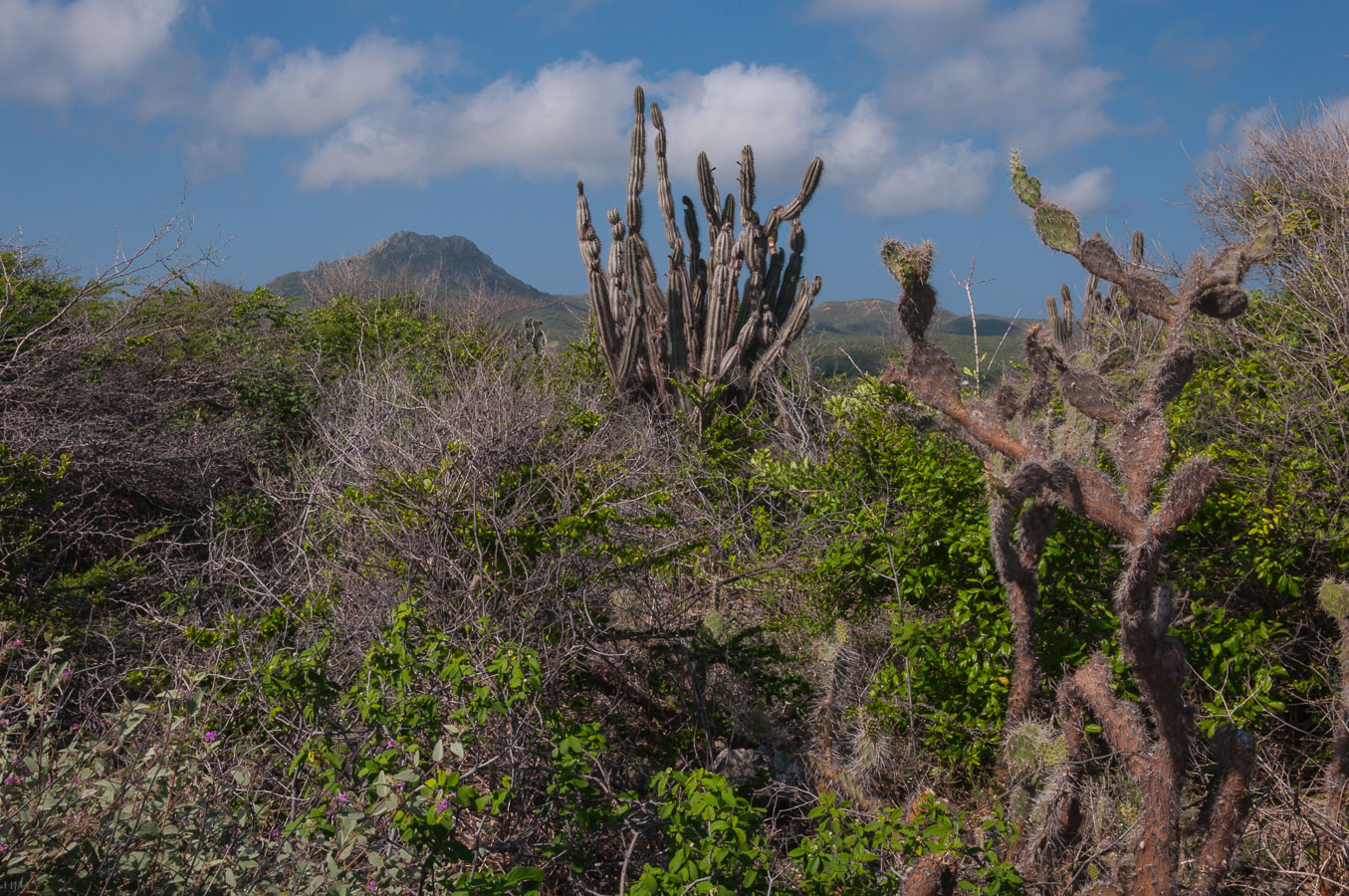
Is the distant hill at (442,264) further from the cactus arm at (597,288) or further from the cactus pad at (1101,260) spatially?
the cactus pad at (1101,260)

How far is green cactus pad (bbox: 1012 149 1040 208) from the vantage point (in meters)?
4.20

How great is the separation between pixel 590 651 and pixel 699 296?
25.1ft

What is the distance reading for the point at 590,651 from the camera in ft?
14.7

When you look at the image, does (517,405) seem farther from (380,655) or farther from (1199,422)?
(1199,422)

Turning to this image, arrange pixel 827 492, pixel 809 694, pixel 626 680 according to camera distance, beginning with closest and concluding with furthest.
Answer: pixel 626 680
pixel 809 694
pixel 827 492

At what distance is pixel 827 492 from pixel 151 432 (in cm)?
584

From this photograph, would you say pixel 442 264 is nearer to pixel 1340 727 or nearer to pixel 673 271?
pixel 673 271

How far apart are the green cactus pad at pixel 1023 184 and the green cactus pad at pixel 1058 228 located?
0.15 m

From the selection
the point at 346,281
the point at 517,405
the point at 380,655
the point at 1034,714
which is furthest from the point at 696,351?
the point at 346,281

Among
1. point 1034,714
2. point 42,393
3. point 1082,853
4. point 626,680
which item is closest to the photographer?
point 1082,853

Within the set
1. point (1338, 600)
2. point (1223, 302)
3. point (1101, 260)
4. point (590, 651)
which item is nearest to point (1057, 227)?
point (1101, 260)

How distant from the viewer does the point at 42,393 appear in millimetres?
6504

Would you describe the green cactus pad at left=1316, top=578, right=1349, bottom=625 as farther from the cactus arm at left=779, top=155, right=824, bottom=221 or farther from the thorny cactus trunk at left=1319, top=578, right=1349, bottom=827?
the cactus arm at left=779, top=155, right=824, bottom=221

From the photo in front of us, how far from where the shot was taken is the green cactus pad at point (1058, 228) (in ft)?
12.8
